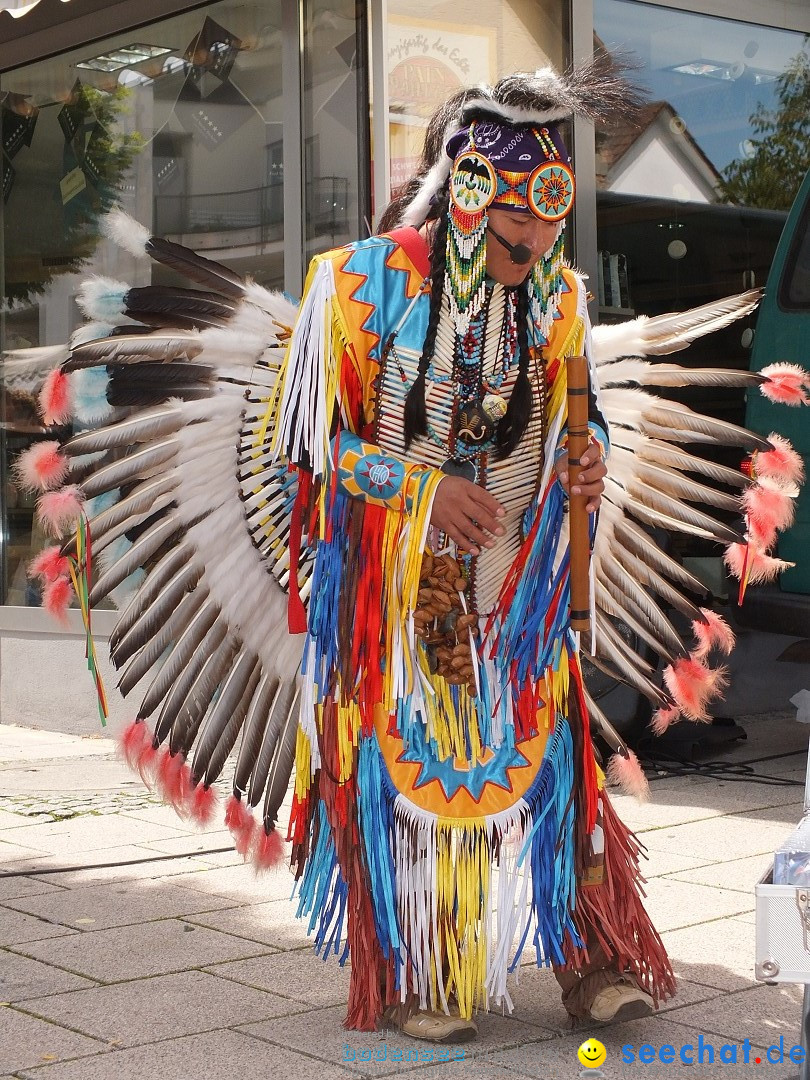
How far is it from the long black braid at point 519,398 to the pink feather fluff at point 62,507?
1011 mm

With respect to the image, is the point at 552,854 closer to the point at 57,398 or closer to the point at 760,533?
the point at 760,533

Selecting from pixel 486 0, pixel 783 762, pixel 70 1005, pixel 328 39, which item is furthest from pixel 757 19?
pixel 70 1005

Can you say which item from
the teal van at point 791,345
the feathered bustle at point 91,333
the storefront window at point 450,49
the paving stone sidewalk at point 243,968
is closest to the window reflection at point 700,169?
the storefront window at point 450,49

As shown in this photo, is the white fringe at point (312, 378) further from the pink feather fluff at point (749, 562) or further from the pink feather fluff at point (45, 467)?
the pink feather fluff at point (749, 562)

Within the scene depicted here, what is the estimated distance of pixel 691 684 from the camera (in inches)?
129

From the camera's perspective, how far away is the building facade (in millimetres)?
6105

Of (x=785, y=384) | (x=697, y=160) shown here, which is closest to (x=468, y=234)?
(x=785, y=384)

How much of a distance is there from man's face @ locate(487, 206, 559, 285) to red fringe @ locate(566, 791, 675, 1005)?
1085mm

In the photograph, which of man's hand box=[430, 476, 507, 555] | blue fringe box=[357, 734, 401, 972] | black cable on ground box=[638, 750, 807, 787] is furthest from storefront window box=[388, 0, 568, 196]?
blue fringe box=[357, 734, 401, 972]

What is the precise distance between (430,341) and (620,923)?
1.24 m

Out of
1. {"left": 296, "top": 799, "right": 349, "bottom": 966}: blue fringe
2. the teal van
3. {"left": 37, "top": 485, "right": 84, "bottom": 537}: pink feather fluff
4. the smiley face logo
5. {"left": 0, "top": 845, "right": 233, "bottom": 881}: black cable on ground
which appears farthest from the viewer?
the teal van

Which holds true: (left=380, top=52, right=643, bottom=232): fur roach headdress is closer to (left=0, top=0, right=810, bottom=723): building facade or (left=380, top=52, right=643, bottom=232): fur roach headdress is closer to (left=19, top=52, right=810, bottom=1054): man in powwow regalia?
(left=19, top=52, right=810, bottom=1054): man in powwow regalia

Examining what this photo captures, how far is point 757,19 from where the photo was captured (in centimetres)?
710

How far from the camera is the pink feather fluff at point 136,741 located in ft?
10.7
